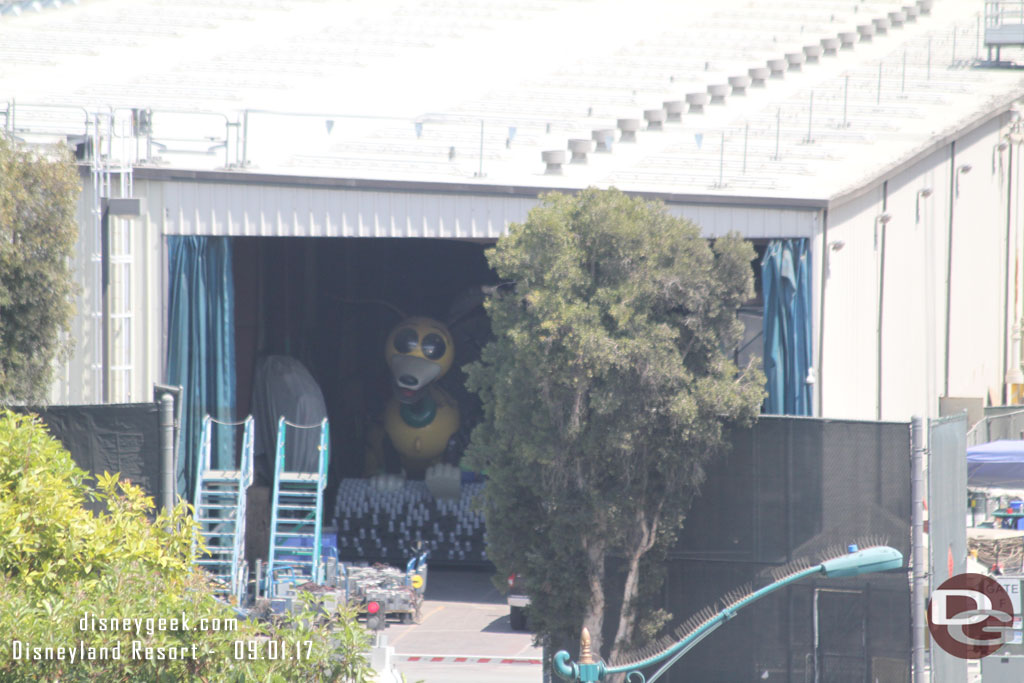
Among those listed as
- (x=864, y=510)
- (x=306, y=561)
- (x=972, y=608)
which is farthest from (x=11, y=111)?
(x=972, y=608)

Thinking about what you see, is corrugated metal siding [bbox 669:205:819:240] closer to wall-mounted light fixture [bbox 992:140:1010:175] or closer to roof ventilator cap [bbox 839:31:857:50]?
wall-mounted light fixture [bbox 992:140:1010:175]

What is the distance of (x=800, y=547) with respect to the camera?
58.7ft

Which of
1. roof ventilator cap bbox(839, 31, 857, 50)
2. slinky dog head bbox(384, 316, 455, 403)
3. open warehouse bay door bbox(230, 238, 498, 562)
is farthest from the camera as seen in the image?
roof ventilator cap bbox(839, 31, 857, 50)

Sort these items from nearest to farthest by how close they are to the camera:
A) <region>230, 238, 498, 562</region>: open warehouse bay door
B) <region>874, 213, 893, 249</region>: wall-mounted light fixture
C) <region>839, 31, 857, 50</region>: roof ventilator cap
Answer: <region>874, 213, 893, 249</region>: wall-mounted light fixture → <region>230, 238, 498, 562</region>: open warehouse bay door → <region>839, 31, 857, 50</region>: roof ventilator cap

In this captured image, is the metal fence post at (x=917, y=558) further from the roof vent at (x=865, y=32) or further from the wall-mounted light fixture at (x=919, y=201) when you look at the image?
the roof vent at (x=865, y=32)

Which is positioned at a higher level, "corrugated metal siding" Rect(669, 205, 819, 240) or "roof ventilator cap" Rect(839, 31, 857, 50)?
"roof ventilator cap" Rect(839, 31, 857, 50)

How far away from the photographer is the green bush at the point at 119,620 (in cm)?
871

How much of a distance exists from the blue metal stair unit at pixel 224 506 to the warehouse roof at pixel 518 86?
4993mm

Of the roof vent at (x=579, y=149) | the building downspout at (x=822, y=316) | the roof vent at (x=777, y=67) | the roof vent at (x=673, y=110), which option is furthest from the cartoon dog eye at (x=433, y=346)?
the building downspout at (x=822, y=316)

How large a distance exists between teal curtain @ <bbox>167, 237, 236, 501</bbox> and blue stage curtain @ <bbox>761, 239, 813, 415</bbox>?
32.0ft

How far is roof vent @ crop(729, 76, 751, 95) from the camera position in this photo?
112ft

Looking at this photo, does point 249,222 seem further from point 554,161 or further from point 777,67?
point 777,67

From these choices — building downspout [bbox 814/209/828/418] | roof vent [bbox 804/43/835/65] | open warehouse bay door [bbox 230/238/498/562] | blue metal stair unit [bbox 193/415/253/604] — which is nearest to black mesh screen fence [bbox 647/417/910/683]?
building downspout [bbox 814/209/828/418]

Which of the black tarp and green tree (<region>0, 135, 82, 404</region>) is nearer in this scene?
green tree (<region>0, 135, 82, 404</region>)
